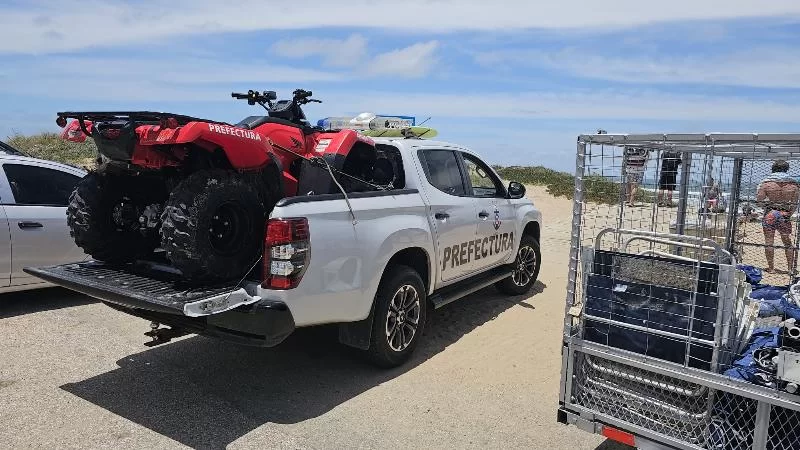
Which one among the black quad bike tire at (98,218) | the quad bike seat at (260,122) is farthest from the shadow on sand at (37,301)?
the quad bike seat at (260,122)

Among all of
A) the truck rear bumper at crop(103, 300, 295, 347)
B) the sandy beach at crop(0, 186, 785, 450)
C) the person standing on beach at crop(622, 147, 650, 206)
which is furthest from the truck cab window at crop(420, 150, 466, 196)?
the truck rear bumper at crop(103, 300, 295, 347)

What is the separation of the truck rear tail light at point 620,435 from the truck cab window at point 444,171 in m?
2.98

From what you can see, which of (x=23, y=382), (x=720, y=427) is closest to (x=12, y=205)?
(x=23, y=382)

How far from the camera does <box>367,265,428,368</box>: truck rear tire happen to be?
491cm

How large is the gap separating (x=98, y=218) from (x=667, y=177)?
438 centimetres

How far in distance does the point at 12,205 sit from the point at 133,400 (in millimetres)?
2926

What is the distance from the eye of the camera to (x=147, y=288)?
4.31m

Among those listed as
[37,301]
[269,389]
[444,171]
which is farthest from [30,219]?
[444,171]

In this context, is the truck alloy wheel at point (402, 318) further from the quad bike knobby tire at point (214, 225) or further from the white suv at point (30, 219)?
the white suv at point (30, 219)

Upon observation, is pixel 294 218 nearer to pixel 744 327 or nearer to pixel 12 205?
pixel 744 327

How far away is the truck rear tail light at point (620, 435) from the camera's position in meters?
3.37

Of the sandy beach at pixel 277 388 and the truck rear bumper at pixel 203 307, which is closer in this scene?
the truck rear bumper at pixel 203 307

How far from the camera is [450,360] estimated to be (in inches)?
215

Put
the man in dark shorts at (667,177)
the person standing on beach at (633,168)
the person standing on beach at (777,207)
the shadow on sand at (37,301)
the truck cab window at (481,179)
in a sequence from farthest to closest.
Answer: the truck cab window at (481,179)
the shadow on sand at (37,301)
the person standing on beach at (777,207)
the man in dark shorts at (667,177)
the person standing on beach at (633,168)
